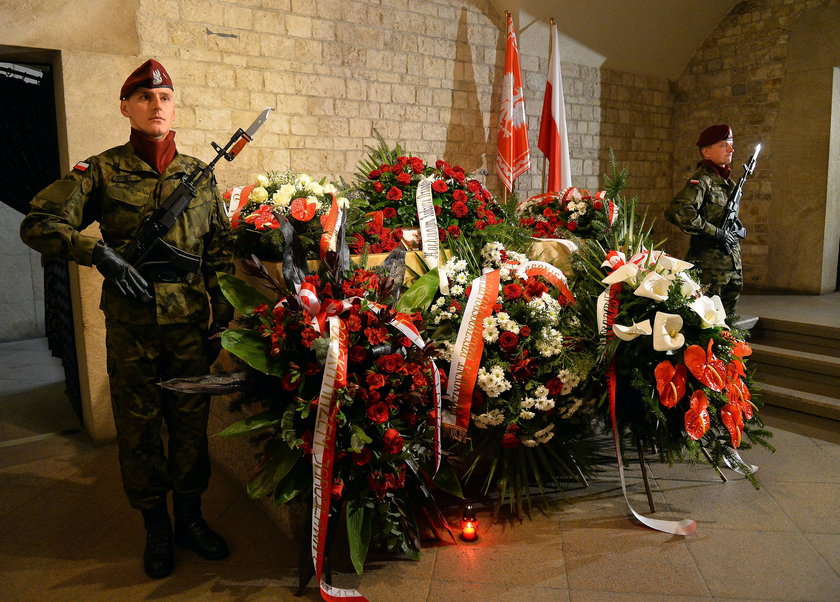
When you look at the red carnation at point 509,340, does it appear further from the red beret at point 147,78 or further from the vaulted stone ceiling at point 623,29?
the vaulted stone ceiling at point 623,29

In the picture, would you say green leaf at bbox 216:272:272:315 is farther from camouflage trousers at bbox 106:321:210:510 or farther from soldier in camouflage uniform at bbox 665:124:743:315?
soldier in camouflage uniform at bbox 665:124:743:315

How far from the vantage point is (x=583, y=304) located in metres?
2.85

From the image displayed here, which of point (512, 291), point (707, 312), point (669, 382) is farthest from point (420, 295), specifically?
point (707, 312)

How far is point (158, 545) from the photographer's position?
2.41 m

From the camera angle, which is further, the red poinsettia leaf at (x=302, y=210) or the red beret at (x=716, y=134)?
the red beret at (x=716, y=134)

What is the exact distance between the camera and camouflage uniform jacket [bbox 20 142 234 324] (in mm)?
2238

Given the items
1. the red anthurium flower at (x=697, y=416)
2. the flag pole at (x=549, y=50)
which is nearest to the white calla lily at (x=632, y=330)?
the red anthurium flower at (x=697, y=416)

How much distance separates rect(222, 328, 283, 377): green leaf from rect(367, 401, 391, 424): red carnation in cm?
35

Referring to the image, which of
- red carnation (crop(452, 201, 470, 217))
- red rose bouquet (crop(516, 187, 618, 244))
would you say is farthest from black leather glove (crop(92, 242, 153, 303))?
red rose bouquet (crop(516, 187, 618, 244))

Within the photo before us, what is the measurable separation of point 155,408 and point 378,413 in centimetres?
94

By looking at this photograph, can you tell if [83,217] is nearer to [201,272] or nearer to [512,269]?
[201,272]

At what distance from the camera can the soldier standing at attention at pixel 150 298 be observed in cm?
227

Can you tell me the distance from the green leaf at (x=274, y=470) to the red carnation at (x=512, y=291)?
1.11m

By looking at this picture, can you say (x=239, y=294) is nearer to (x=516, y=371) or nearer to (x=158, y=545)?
(x=158, y=545)
